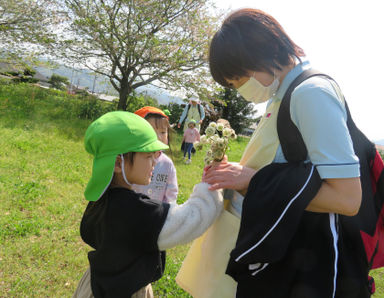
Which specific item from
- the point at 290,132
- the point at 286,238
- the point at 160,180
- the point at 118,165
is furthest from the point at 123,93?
the point at 286,238

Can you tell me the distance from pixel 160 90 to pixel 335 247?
1201 cm

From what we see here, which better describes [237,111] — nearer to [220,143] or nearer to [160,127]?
[160,127]

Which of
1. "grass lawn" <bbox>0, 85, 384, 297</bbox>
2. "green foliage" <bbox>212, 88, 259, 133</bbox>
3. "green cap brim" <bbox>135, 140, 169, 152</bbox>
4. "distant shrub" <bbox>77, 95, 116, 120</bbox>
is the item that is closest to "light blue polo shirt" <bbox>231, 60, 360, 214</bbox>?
"green cap brim" <bbox>135, 140, 169, 152</bbox>

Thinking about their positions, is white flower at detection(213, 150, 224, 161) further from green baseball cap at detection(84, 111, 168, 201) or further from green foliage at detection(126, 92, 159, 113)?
green foliage at detection(126, 92, 159, 113)

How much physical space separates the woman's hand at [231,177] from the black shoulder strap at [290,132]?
20 centimetres

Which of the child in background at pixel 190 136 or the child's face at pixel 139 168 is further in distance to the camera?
the child in background at pixel 190 136

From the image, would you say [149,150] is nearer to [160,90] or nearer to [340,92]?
[340,92]

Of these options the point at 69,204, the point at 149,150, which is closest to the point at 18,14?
the point at 69,204

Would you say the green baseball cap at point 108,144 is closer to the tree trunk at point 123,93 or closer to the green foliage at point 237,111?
the tree trunk at point 123,93

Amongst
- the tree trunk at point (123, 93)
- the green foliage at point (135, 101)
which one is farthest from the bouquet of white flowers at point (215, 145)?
the green foliage at point (135, 101)

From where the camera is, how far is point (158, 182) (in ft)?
8.76

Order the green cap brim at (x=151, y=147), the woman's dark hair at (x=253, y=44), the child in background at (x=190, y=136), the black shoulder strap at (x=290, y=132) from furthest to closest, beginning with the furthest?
the child in background at (x=190, y=136), the green cap brim at (x=151, y=147), the woman's dark hair at (x=253, y=44), the black shoulder strap at (x=290, y=132)

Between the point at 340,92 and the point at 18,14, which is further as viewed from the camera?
the point at 18,14

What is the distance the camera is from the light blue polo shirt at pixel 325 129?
89 cm
